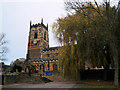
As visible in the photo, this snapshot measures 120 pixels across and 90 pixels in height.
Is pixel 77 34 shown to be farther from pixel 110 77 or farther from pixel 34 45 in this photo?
pixel 34 45

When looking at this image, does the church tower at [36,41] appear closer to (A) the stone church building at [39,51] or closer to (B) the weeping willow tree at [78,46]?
(A) the stone church building at [39,51]

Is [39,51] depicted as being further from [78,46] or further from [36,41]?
[78,46]

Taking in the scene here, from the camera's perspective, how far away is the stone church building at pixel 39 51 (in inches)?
1435

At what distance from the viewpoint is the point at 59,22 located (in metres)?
16.0

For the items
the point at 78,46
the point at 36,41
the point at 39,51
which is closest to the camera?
the point at 78,46

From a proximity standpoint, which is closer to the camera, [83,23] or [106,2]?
[106,2]

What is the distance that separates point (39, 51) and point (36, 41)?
19.5 feet

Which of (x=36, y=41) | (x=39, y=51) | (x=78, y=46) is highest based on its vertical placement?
(x=36, y=41)

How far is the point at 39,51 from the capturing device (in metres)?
46.8

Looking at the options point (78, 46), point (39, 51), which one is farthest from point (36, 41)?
point (78, 46)

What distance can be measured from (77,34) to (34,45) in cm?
3820

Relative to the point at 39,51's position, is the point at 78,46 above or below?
below

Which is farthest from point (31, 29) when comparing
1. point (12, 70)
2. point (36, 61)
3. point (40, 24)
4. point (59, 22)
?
point (59, 22)

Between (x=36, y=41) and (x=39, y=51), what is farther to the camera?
(x=36, y=41)
